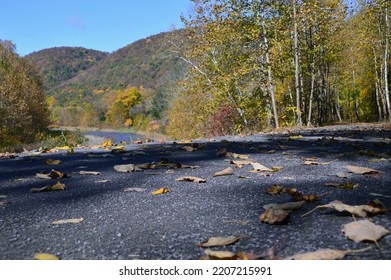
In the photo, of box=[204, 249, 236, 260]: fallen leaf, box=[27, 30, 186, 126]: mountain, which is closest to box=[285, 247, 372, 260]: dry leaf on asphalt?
box=[204, 249, 236, 260]: fallen leaf

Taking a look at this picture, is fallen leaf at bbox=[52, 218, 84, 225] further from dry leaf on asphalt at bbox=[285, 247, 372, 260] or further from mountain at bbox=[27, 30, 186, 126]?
mountain at bbox=[27, 30, 186, 126]

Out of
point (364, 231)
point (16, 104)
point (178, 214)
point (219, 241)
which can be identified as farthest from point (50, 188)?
point (16, 104)

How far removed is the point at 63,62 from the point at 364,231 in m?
155

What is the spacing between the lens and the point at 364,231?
1.35 meters

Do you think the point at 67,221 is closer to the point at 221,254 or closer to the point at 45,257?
the point at 45,257

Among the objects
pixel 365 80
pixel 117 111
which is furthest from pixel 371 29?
pixel 117 111

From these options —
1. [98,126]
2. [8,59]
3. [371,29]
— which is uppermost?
[8,59]

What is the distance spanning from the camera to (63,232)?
169 cm

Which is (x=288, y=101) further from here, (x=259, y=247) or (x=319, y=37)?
(x=259, y=247)

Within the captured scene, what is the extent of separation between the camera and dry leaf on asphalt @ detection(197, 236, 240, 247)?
1.41 metres

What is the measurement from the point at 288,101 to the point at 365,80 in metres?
18.7

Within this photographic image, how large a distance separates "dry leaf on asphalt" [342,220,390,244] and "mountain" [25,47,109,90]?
5639 inches

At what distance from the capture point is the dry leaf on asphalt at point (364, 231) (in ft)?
4.32

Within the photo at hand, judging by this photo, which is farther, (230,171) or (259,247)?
(230,171)
